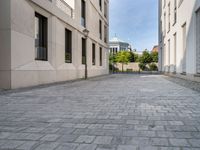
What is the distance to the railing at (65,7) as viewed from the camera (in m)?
17.4

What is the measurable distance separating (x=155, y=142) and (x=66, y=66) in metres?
15.0

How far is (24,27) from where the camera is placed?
12.1 metres

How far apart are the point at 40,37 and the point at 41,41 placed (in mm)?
233

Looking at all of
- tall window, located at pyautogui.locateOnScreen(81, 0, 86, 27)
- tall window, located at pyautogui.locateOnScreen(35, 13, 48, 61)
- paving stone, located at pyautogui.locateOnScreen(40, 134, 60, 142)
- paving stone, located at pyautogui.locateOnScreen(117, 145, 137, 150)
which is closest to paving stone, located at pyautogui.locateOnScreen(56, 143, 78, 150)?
paving stone, located at pyautogui.locateOnScreen(40, 134, 60, 142)

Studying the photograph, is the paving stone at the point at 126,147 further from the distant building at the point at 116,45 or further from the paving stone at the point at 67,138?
the distant building at the point at 116,45

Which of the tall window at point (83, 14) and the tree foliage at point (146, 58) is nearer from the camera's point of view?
the tall window at point (83, 14)

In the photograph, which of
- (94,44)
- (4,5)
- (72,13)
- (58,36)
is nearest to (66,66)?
(58,36)

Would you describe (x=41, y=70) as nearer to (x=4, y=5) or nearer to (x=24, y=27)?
(x=24, y=27)

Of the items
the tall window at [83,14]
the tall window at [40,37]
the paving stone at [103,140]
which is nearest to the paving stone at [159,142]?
the paving stone at [103,140]

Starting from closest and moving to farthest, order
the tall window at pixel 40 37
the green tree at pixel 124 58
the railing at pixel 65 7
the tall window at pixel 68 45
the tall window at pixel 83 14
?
the tall window at pixel 40 37, the railing at pixel 65 7, the tall window at pixel 68 45, the tall window at pixel 83 14, the green tree at pixel 124 58

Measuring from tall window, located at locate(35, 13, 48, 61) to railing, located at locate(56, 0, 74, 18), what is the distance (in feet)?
8.24

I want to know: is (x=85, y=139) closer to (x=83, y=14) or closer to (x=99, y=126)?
(x=99, y=126)

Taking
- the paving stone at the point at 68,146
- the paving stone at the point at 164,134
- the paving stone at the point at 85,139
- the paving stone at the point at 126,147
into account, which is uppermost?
the paving stone at the point at 164,134

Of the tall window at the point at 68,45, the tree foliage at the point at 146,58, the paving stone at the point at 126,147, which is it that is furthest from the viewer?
the tree foliage at the point at 146,58
